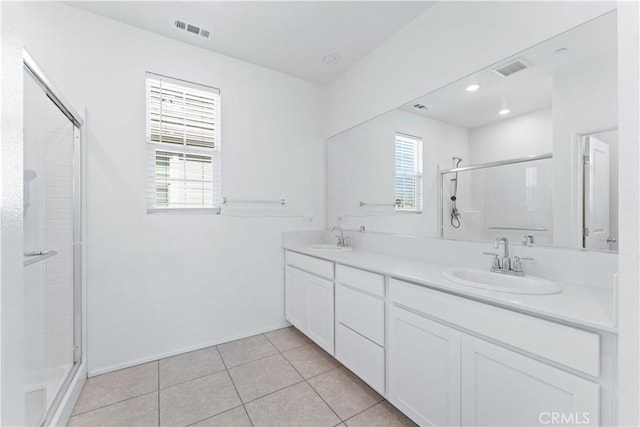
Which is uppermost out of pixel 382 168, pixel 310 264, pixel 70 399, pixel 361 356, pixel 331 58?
pixel 331 58

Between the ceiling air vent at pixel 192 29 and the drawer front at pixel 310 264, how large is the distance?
2.05 metres

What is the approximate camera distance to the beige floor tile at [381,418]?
1.55 meters

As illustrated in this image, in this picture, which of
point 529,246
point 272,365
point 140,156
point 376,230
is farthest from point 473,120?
point 140,156

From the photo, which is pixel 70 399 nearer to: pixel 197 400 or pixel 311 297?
pixel 197 400

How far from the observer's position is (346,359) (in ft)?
6.47

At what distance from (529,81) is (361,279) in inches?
59.5

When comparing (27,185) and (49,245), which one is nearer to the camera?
(27,185)

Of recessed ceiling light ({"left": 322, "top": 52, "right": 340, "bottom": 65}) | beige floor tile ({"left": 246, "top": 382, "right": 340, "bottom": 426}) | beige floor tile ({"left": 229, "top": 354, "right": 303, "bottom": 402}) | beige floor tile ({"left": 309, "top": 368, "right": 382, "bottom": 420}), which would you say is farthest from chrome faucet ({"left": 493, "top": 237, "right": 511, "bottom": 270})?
recessed ceiling light ({"left": 322, "top": 52, "right": 340, "bottom": 65})

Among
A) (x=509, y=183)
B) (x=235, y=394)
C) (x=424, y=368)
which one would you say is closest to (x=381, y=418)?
(x=424, y=368)

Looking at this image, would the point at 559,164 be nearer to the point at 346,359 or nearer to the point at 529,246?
the point at 529,246

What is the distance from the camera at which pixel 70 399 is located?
1.62 meters

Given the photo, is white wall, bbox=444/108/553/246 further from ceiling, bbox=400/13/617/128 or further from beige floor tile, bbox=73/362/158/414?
beige floor tile, bbox=73/362/158/414

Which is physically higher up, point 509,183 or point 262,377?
point 509,183

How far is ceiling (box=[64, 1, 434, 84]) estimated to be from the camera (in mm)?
1964
